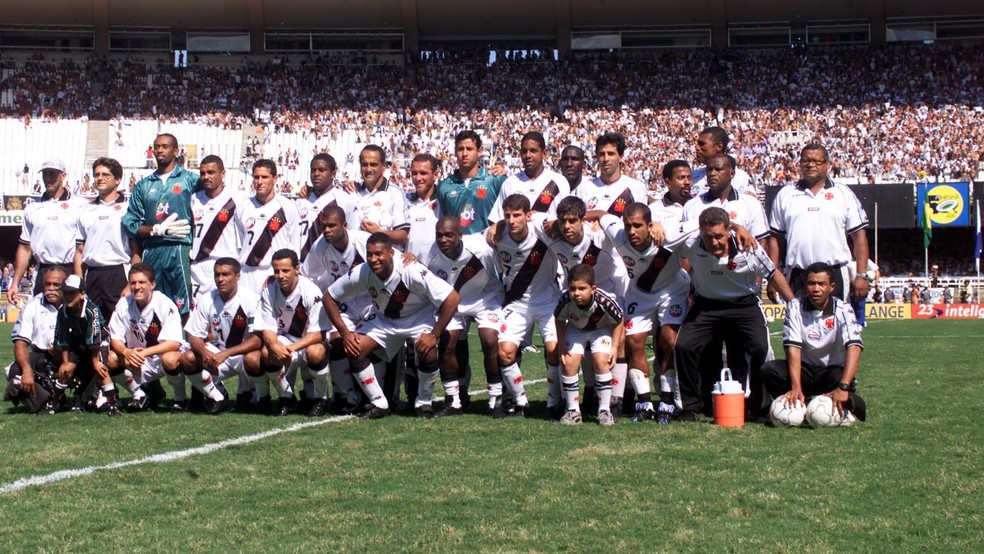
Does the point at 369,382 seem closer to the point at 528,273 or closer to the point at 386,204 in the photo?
the point at 528,273

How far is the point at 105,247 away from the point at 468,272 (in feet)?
11.4

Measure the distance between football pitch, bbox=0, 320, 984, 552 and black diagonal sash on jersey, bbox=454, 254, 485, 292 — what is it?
100 cm

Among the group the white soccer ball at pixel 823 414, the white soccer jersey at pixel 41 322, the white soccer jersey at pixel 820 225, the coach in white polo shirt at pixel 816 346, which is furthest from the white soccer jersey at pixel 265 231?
the white soccer ball at pixel 823 414

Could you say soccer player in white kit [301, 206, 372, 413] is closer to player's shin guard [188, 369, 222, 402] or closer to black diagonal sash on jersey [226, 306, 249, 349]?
black diagonal sash on jersey [226, 306, 249, 349]

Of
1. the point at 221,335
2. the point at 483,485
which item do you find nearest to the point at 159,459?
the point at 483,485

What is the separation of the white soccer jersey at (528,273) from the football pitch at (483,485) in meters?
0.95

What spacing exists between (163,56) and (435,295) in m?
37.7

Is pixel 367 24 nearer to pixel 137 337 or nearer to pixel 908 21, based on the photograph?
pixel 908 21

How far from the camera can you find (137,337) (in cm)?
915

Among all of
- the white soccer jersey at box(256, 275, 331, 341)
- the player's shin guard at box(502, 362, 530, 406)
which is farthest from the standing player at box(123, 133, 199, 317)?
the player's shin guard at box(502, 362, 530, 406)

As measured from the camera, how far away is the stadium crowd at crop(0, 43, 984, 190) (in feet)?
125

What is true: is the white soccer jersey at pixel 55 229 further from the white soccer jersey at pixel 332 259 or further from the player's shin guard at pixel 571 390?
the player's shin guard at pixel 571 390

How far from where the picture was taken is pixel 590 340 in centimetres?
825

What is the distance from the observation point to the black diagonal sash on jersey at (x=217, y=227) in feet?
31.9
